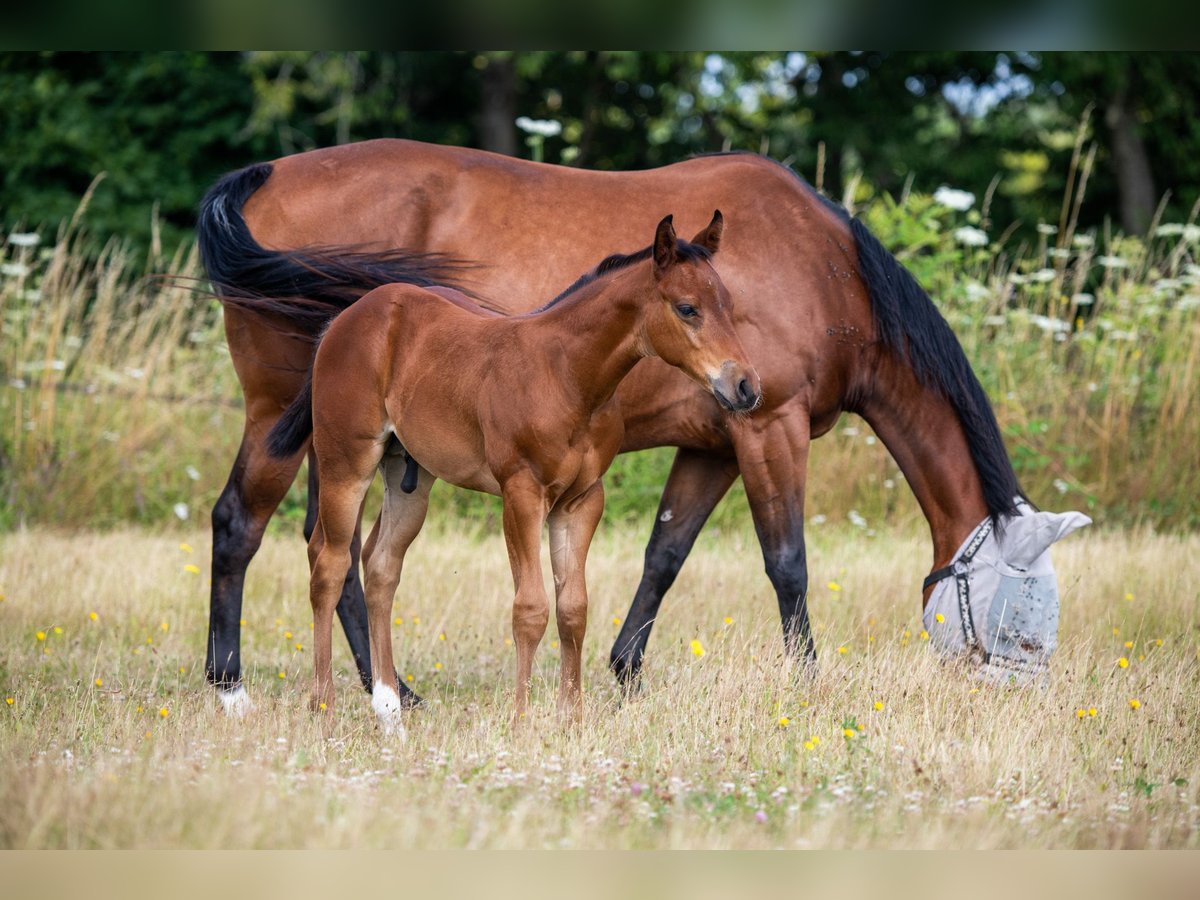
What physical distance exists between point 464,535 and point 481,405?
13.8ft

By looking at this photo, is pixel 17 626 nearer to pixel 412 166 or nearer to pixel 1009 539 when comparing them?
pixel 412 166

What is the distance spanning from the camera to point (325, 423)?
4.75 meters

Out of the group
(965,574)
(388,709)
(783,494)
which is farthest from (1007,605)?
(388,709)

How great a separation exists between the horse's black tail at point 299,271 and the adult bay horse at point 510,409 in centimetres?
44

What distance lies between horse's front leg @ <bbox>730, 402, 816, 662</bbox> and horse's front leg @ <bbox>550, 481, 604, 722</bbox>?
3.27 ft

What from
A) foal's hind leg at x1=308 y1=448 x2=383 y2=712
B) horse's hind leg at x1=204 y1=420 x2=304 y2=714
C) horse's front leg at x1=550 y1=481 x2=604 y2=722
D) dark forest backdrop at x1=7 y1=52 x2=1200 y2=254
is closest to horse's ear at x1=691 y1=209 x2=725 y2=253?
horse's front leg at x1=550 y1=481 x2=604 y2=722

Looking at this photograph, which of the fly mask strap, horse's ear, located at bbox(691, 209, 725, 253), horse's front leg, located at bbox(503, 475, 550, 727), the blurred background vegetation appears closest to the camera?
horse's ear, located at bbox(691, 209, 725, 253)

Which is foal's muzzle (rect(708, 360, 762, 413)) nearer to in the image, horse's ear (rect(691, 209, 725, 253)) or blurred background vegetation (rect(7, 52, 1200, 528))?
horse's ear (rect(691, 209, 725, 253))

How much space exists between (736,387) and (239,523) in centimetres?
260

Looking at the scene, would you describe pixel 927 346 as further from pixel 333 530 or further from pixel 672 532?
pixel 333 530

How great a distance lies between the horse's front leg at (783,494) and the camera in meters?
5.29

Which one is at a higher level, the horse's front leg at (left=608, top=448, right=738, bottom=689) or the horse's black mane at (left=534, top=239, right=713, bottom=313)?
the horse's black mane at (left=534, top=239, right=713, bottom=313)

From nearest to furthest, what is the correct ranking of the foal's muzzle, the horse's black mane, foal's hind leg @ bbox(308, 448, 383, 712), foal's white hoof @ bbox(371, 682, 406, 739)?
the foal's muzzle < the horse's black mane < foal's white hoof @ bbox(371, 682, 406, 739) < foal's hind leg @ bbox(308, 448, 383, 712)

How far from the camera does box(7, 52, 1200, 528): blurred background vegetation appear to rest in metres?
8.77
